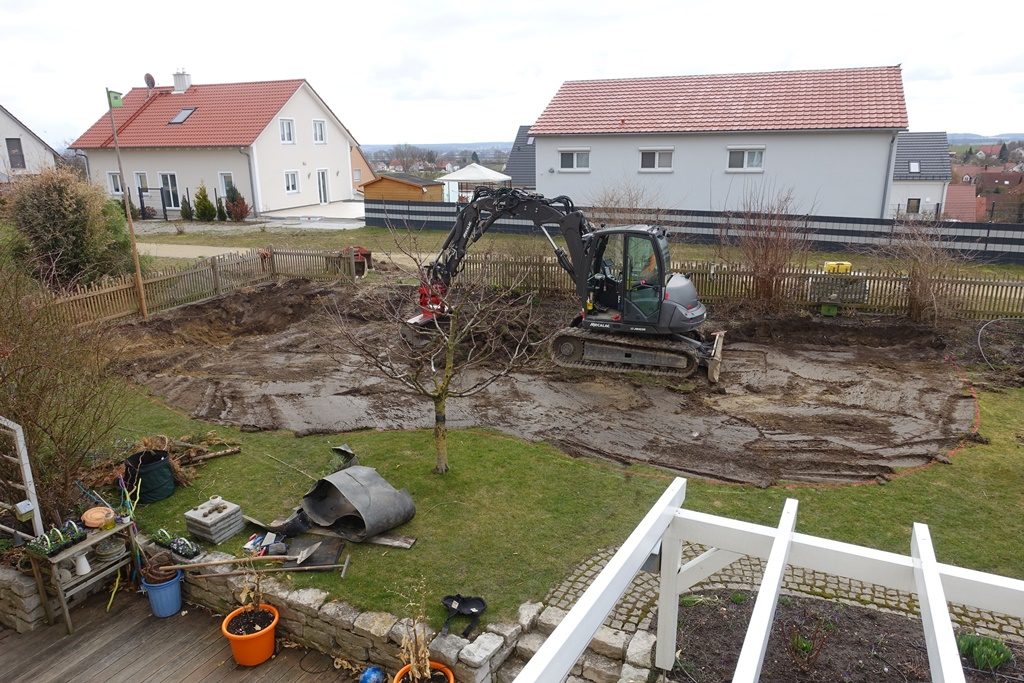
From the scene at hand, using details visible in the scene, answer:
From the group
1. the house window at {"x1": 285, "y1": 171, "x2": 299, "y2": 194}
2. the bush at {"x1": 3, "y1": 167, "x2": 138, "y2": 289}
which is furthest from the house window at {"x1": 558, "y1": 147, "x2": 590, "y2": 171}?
the bush at {"x1": 3, "y1": 167, "x2": 138, "y2": 289}

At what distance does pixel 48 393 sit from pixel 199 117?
30.0m

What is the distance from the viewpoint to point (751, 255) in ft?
52.0

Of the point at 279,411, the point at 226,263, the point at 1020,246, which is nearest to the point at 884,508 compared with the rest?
the point at 279,411

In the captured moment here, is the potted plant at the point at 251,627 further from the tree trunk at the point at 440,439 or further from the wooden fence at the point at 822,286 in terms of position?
the wooden fence at the point at 822,286

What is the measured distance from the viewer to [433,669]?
18.2 feet

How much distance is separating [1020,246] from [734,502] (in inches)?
715

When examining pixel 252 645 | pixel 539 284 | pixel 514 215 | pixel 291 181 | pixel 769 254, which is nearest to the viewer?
pixel 252 645

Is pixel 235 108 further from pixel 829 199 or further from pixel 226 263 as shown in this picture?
pixel 829 199

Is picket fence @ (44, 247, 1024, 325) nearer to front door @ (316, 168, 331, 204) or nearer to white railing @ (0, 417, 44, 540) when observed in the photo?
white railing @ (0, 417, 44, 540)

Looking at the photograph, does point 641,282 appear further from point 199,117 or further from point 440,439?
point 199,117

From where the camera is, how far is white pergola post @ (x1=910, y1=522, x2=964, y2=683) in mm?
2723

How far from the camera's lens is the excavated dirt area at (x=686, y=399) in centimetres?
941

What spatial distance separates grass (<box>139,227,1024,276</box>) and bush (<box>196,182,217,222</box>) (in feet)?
9.46

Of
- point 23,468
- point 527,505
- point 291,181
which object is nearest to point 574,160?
point 291,181
